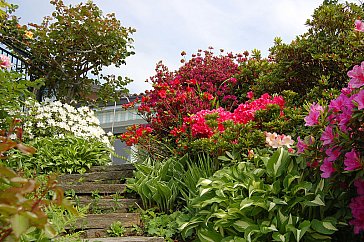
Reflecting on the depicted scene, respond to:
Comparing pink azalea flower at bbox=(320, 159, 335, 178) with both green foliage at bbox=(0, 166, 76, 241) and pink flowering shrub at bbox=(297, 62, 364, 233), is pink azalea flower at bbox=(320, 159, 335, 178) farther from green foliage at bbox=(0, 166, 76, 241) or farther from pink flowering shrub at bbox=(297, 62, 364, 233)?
green foliage at bbox=(0, 166, 76, 241)

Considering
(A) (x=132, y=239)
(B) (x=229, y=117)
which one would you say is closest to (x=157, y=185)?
(A) (x=132, y=239)

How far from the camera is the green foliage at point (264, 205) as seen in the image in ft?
9.55

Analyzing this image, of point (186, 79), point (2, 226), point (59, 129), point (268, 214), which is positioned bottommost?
point (268, 214)

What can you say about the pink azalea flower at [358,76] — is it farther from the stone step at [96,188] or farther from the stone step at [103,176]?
the stone step at [103,176]

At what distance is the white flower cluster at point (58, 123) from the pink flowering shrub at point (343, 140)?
439 cm

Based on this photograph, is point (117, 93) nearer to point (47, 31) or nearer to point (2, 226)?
point (47, 31)

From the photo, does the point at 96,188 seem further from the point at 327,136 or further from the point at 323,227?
the point at 327,136

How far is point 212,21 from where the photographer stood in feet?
13.5

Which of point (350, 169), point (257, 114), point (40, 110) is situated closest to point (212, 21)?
point (257, 114)

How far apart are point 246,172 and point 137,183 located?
146 centimetres

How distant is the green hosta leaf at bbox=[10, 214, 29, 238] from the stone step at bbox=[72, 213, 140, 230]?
308 cm

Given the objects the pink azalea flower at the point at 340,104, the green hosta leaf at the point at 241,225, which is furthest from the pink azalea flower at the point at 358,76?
the green hosta leaf at the point at 241,225

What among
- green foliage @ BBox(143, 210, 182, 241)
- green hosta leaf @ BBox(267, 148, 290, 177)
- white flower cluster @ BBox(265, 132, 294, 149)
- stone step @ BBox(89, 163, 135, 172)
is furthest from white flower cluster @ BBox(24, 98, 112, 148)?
green hosta leaf @ BBox(267, 148, 290, 177)

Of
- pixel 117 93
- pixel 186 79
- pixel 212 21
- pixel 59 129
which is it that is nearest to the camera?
pixel 212 21
